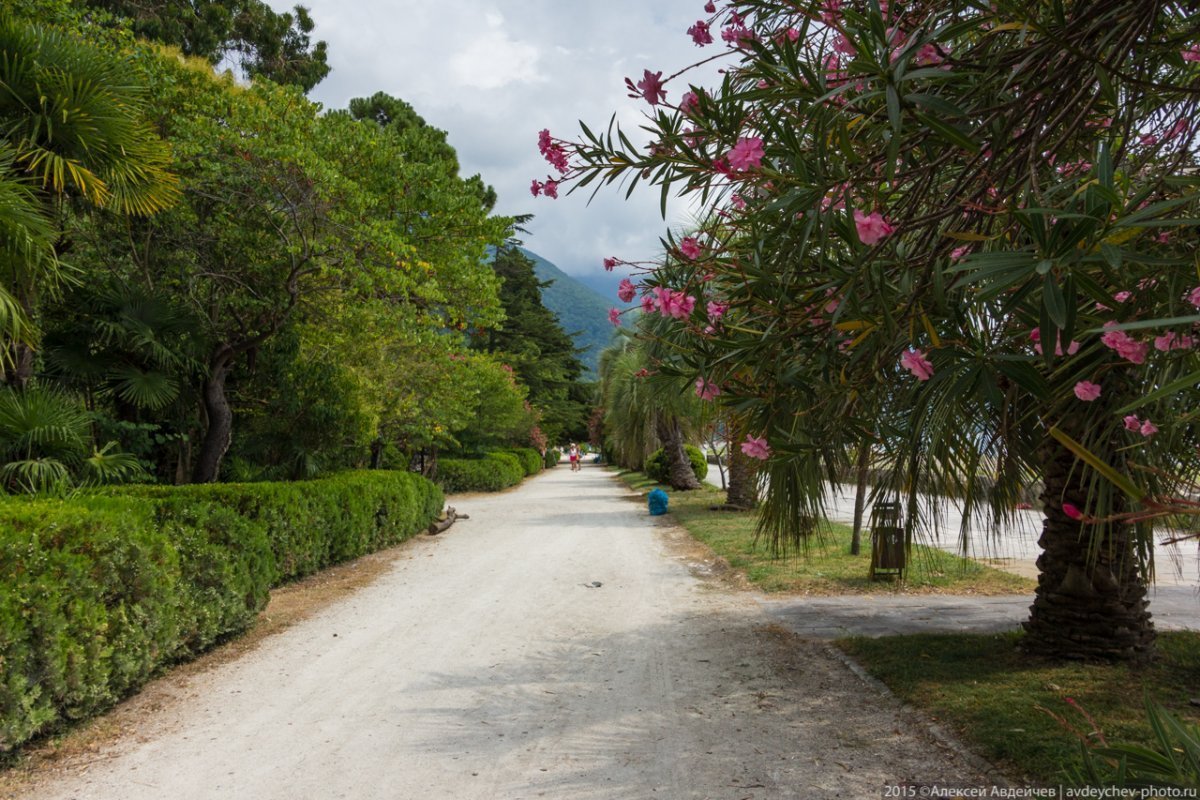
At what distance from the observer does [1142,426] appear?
8.30 ft

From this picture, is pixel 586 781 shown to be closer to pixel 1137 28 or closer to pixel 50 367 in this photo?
pixel 1137 28

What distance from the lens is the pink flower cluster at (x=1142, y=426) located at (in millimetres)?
2416

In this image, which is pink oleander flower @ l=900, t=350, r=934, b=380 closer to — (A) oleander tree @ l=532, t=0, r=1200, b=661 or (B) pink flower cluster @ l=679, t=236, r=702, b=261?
(A) oleander tree @ l=532, t=0, r=1200, b=661

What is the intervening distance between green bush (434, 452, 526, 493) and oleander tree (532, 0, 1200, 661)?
74.8ft

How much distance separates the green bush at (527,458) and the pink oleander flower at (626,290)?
3360 cm

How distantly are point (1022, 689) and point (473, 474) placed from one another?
78.9ft

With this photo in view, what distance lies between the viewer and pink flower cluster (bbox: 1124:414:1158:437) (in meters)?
2.42

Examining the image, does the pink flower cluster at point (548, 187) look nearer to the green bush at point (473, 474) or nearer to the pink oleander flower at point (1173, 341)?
the pink oleander flower at point (1173, 341)

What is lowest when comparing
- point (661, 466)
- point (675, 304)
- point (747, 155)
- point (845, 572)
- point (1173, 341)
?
point (845, 572)

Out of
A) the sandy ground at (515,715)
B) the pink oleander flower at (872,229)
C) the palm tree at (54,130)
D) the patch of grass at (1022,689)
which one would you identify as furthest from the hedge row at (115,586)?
the patch of grass at (1022,689)

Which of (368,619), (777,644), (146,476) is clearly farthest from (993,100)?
(146,476)

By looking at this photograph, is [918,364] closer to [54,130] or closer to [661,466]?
[54,130]

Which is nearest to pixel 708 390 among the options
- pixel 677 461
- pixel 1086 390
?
pixel 1086 390

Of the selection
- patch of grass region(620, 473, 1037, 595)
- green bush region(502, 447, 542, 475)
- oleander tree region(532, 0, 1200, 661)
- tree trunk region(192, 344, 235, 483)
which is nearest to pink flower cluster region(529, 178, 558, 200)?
oleander tree region(532, 0, 1200, 661)
